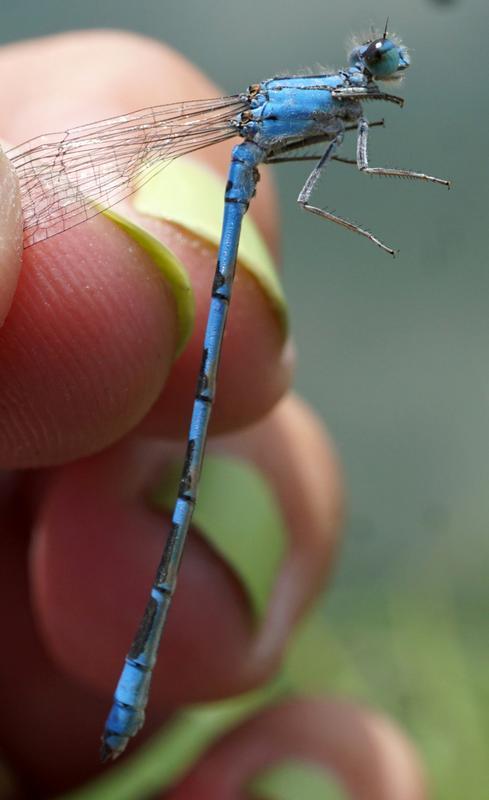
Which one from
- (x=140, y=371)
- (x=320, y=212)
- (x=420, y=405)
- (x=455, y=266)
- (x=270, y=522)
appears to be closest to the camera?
(x=140, y=371)

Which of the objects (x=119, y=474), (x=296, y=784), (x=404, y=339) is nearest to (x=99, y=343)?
(x=119, y=474)

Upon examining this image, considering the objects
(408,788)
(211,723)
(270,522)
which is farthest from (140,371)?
(211,723)

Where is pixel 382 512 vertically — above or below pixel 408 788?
above

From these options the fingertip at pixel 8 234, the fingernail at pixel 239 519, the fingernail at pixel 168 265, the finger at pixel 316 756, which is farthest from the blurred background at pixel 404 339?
the fingertip at pixel 8 234

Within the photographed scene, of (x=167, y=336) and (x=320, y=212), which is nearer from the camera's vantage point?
(x=167, y=336)

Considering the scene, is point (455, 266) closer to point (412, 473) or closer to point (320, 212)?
point (412, 473)

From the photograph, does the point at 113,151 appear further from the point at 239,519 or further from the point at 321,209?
the point at 239,519
